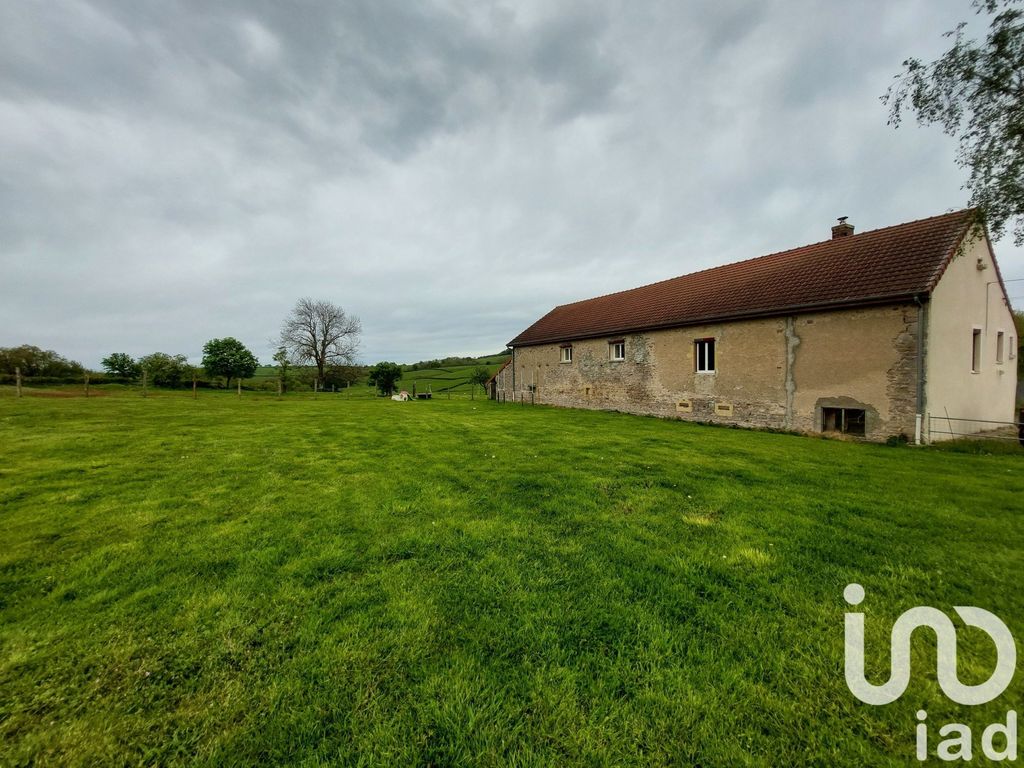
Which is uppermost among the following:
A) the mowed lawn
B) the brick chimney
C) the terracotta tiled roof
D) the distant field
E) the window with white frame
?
the brick chimney

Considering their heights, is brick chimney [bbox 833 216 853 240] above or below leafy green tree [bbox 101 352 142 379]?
above

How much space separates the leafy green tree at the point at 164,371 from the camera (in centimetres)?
3491

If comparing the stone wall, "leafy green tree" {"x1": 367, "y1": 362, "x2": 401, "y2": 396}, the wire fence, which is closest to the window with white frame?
the stone wall

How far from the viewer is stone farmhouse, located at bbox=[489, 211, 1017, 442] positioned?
11.4 meters

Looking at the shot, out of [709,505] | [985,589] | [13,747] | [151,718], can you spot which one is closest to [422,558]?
[151,718]

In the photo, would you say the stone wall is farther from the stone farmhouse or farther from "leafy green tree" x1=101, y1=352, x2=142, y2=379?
"leafy green tree" x1=101, y1=352, x2=142, y2=379

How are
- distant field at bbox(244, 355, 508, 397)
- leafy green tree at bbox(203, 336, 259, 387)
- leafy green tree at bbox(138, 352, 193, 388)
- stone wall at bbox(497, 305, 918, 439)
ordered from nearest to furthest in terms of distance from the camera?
stone wall at bbox(497, 305, 918, 439) < leafy green tree at bbox(138, 352, 193, 388) < distant field at bbox(244, 355, 508, 397) < leafy green tree at bbox(203, 336, 259, 387)

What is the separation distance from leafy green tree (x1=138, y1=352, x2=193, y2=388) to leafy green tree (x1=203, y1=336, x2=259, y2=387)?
3600mm

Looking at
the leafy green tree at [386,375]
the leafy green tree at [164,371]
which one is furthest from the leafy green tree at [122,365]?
the leafy green tree at [386,375]

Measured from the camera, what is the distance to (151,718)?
208 cm

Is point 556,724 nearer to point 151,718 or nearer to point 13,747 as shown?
point 151,718

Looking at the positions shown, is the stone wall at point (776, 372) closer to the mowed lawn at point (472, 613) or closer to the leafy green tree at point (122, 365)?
the mowed lawn at point (472, 613)

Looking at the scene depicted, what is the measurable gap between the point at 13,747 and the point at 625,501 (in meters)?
5.60

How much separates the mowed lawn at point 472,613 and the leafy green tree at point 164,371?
37.3m
